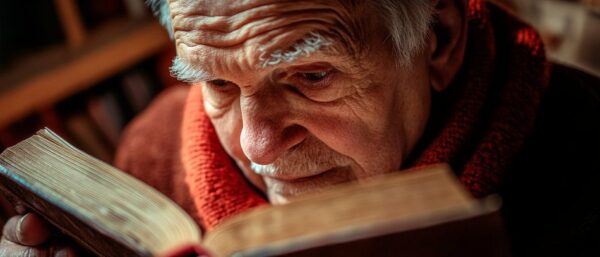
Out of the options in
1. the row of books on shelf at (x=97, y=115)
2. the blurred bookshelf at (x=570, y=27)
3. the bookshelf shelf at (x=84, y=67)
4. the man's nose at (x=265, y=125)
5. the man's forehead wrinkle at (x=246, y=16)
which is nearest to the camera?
the man's forehead wrinkle at (x=246, y=16)

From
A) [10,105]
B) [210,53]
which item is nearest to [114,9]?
[10,105]

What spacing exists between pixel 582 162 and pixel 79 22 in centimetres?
191

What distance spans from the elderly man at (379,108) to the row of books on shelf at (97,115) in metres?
1.11

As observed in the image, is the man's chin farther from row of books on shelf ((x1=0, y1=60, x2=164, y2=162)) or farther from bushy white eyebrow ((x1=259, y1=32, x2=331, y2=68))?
row of books on shelf ((x1=0, y1=60, x2=164, y2=162))

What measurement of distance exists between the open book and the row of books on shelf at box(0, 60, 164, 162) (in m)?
1.55

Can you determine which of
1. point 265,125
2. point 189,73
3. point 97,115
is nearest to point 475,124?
point 265,125

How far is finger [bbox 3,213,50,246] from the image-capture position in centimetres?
97

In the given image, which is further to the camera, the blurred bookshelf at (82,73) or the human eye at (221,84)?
the blurred bookshelf at (82,73)

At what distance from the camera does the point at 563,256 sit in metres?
1.12

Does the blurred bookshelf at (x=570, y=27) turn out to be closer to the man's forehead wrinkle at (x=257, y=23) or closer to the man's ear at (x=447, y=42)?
the man's ear at (x=447, y=42)

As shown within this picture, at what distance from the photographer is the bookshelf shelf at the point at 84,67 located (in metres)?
2.21

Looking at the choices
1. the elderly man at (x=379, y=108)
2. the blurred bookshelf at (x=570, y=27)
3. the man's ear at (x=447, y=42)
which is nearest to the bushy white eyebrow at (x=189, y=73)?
the elderly man at (x=379, y=108)

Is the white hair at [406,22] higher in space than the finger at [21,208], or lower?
higher

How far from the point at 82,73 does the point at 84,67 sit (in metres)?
0.02
